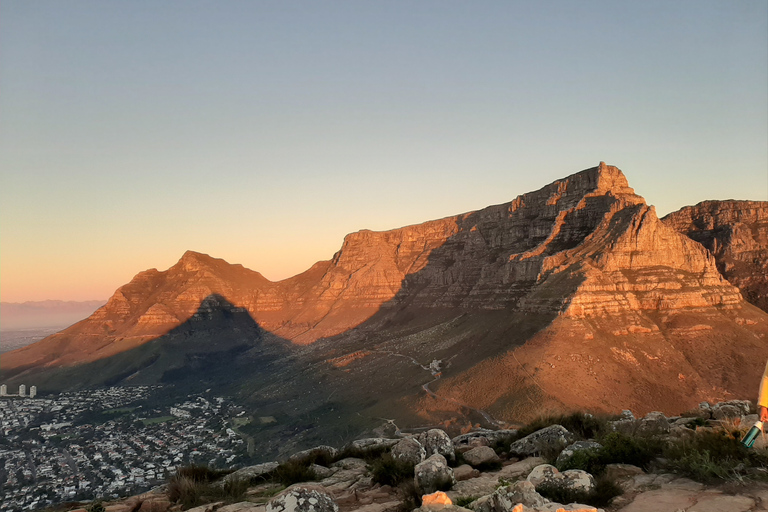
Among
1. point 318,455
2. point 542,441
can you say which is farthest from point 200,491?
point 542,441

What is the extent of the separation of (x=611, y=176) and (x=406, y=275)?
234 ft

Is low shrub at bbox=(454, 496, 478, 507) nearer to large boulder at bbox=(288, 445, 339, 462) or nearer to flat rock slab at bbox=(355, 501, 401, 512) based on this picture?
Result: flat rock slab at bbox=(355, 501, 401, 512)

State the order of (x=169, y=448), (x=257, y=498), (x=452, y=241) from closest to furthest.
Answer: (x=257, y=498), (x=169, y=448), (x=452, y=241)

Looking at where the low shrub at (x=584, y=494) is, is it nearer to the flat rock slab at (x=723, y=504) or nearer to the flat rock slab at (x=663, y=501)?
the flat rock slab at (x=663, y=501)

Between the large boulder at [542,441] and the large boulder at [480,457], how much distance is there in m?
1.32

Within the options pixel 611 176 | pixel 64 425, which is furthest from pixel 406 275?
pixel 64 425

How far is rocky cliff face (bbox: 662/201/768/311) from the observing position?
8825 cm

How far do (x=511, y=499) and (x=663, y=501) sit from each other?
→ 3612mm

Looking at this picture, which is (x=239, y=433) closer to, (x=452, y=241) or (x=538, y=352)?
(x=538, y=352)

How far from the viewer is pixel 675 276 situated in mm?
71000

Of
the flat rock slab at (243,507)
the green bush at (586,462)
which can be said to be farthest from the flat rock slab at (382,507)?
the green bush at (586,462)

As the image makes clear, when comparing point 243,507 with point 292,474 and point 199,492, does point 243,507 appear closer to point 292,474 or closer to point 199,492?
point 199,492

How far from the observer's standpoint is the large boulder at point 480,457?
15.3m

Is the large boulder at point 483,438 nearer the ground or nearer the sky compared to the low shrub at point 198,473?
nearer the ground
